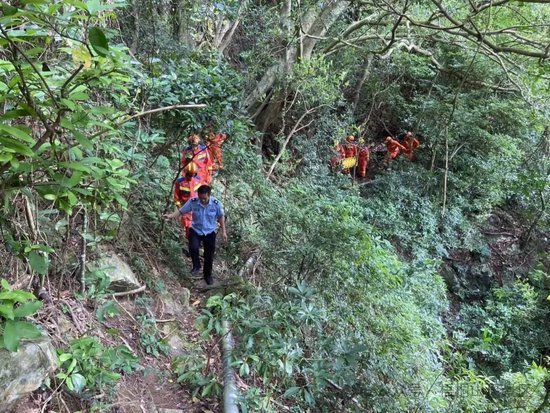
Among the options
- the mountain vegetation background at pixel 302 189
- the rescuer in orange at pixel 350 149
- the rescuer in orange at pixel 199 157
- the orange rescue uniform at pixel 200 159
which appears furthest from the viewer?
the rescuer in orange at pixel 350 149

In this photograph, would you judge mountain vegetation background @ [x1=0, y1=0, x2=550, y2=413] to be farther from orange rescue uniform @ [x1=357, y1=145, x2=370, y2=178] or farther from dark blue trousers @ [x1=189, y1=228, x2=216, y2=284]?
orange rescue uniform @ [x1=357, y1=145, x2=370, y2=178]

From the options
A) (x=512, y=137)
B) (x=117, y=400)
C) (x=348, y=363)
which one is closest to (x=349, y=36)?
(x=512, y=137)

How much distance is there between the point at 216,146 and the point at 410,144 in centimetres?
866

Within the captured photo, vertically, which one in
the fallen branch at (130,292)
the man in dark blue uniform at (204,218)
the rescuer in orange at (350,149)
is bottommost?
the fallen branch at (130,292)

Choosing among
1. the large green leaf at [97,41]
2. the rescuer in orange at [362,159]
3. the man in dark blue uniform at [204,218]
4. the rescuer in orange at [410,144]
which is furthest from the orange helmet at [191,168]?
the rescuer in orange at [410,144]

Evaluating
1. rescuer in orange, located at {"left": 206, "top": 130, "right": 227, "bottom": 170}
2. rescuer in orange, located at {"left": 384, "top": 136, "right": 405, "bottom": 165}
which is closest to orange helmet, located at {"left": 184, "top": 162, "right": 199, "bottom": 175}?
rescuer in orange, located at {"left": 206, "top": 130, "right": 227, "bottom": 170}

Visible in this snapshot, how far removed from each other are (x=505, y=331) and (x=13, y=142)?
11073 mm

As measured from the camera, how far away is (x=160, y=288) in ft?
16.7

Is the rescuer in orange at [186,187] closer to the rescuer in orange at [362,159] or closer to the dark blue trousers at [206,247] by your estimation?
the dark blue trousers at [206,247]

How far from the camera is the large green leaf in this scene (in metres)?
1.49

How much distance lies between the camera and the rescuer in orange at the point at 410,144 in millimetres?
13102

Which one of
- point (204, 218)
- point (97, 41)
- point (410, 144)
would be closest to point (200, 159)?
point (204, 218)

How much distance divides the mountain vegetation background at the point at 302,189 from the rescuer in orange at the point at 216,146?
23 centimetres

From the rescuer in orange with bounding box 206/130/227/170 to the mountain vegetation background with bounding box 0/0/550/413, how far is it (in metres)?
0.23
